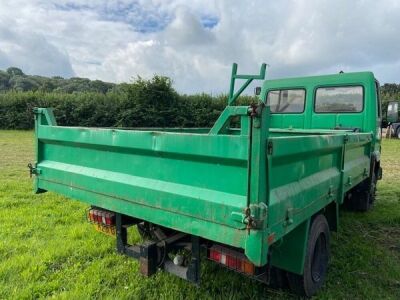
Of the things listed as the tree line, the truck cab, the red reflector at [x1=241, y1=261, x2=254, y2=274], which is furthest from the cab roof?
the tree line

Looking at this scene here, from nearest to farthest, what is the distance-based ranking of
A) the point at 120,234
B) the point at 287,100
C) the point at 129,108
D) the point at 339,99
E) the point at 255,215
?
the point at 255,215 → the point at 120,234 → the point at 339,99 → the point at 287,100 → the point at 129,108

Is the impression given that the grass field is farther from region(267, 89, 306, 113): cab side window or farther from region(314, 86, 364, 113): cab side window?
region(267, 89, 306, 113): cab side window

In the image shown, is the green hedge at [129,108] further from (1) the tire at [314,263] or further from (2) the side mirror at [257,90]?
(1) the tire at [314,263]

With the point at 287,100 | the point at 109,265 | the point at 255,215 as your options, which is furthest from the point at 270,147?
the point at 287,100

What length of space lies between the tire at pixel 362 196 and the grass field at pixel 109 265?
0.59 ft

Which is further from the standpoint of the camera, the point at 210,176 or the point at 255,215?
the point at 210,176

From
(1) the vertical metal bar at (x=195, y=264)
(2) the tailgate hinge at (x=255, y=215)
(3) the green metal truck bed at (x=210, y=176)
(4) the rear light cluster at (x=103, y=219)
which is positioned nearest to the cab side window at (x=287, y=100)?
(3) the green metal truck bed at (x=210, y=176)

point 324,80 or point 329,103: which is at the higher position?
point 324,80

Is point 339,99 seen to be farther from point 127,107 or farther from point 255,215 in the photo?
→ point 127,107

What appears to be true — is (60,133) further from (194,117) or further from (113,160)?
(194,117)

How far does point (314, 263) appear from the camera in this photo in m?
3.10

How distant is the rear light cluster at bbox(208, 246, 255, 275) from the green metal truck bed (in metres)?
0.32

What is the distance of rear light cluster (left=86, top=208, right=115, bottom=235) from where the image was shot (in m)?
3.12

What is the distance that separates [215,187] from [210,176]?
0.07 metres
